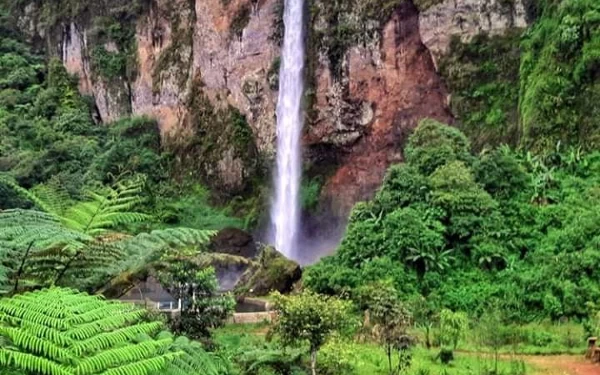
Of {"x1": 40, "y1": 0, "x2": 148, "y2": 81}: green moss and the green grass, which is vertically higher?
{"x1": 40, "y1": 0, "x2": 148, "y2": 81}: green moss

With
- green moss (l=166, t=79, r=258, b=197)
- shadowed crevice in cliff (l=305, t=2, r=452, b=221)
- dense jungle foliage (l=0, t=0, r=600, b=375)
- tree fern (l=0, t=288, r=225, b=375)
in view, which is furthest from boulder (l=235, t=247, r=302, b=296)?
tree fern (l=0, t=288, r=225, b=375)

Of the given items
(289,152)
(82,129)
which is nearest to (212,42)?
(289,152)

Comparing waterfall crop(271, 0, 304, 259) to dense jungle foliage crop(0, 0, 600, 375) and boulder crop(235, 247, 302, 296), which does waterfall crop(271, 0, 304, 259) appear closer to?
dense jungle foliage crop(0, 0, 600, 375)

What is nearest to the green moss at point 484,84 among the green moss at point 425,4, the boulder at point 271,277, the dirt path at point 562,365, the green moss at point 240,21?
the green moss at point 425,4

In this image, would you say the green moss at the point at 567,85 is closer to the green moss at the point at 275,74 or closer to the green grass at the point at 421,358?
the green grass at the point at 421,358

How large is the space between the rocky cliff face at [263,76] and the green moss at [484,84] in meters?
0.52

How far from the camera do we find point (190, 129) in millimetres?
39125

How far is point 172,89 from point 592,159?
938 inches

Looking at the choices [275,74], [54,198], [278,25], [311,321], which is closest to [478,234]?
[311,321]

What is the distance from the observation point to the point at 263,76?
1358 inches

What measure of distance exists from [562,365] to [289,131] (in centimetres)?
2119

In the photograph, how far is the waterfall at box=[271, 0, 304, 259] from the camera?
33.0 metres

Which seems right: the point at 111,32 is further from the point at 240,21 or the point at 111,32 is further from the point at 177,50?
the point at 240,21

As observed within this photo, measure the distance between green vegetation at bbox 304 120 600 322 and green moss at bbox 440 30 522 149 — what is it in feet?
13.7
